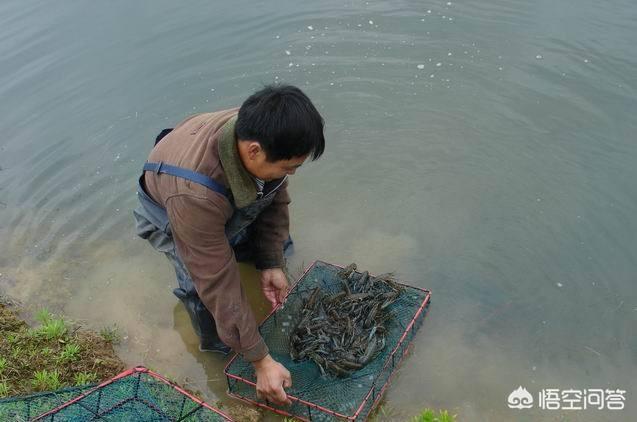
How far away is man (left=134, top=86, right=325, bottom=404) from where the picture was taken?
340cm

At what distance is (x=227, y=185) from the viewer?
12.4ft

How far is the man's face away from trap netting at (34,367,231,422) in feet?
4.68

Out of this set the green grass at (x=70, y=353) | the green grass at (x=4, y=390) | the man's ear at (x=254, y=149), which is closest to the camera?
the man's ear at (x=254, y=149)

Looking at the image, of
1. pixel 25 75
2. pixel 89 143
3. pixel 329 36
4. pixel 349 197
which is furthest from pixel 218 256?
pixel 25 75

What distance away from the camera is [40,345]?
16.5 ft

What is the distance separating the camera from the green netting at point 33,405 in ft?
13.2

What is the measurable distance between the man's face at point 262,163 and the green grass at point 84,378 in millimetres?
2320

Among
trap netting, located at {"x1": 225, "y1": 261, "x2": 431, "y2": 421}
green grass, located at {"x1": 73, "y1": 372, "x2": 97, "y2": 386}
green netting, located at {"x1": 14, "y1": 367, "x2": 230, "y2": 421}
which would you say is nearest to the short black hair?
green netting, located at {"x1": 14, "y1": 367, "x2": 230, "y2": 421}

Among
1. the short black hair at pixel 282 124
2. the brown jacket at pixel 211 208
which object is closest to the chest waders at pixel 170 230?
the brown jacket at pixel 211 208

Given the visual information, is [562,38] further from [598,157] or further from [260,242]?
[260,242]

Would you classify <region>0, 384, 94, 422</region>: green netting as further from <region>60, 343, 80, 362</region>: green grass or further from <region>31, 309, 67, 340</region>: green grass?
<region>31, 309, 67, 340</region>: green grass

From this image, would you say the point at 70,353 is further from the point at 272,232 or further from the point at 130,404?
the point at 272,232

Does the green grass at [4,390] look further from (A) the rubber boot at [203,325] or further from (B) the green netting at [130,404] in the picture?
(A) the rubber boot at [203,325]

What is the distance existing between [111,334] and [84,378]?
63 cm
